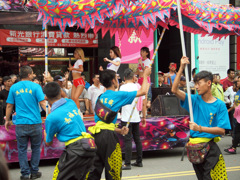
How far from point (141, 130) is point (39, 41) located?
21.6 ft

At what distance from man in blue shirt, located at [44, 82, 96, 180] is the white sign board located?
12.0m

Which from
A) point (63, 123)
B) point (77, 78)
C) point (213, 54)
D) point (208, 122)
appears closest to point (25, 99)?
point (77, 78)

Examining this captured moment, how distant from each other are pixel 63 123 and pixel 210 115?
169 cm

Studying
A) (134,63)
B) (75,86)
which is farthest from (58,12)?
(134,63)

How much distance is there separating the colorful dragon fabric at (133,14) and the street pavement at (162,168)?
9.80 feet

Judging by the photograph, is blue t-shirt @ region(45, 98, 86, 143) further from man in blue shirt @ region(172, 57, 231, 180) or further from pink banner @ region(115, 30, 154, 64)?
pink banner @ region(115, 30, 154, 64)

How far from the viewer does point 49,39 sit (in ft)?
44.0

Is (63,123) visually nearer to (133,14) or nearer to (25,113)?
(25,113)

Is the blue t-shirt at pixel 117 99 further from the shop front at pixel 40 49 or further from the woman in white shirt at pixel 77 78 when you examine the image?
the shop front at pixel 40 49

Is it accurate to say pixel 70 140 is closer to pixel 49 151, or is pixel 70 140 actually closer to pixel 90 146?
pixel 90 146

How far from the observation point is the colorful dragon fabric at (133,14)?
702 cm

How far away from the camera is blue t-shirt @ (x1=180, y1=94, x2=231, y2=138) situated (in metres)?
4.02

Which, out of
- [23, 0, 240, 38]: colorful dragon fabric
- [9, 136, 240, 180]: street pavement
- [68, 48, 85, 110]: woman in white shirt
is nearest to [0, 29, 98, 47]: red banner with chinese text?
[68, 48, 85, 110]: woman in white shirt

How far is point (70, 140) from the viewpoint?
4.17 meters
